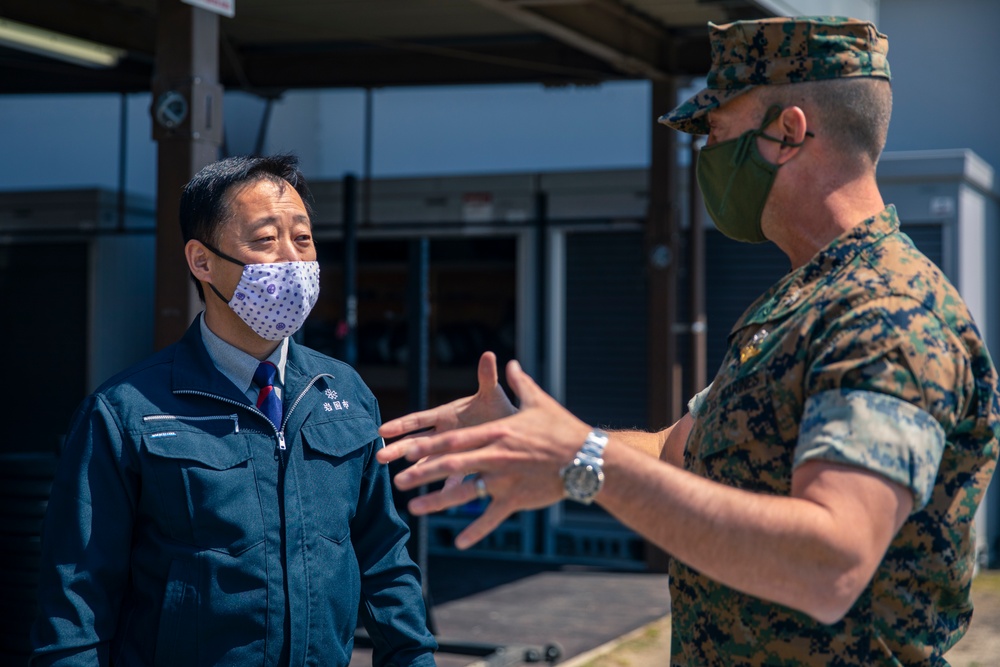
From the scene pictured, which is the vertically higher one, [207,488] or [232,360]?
[232,360]

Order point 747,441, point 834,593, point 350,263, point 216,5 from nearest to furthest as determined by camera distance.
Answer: point 834,593 < point 747,441 < point 216,5 < point 350,263

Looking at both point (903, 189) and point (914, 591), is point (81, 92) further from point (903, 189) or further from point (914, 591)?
point (914, 591)

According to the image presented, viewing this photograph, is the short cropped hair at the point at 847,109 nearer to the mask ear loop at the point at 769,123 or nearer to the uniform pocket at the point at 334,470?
the mask ear loop at the point at 769,123

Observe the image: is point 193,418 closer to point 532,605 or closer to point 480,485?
point 480,485

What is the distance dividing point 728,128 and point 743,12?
481 cm

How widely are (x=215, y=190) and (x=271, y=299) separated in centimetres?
27

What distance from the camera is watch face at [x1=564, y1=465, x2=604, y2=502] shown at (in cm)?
161

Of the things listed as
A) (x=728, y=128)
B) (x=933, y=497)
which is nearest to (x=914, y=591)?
(x=933, y=497)

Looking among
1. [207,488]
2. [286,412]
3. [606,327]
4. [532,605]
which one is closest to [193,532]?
[207,488]

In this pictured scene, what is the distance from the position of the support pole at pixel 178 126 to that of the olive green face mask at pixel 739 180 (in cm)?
243

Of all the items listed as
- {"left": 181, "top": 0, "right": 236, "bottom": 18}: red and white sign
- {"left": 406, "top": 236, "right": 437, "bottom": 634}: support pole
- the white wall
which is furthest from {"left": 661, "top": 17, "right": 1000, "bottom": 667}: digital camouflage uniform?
the white wall

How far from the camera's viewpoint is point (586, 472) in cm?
161

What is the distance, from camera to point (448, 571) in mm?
8250

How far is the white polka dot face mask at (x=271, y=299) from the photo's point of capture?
2570 mm
